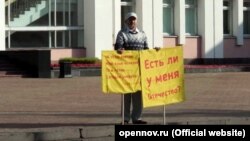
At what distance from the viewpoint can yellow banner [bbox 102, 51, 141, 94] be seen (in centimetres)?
1207

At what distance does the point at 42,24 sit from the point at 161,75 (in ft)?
77.8

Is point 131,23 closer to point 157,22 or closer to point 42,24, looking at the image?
point 42,24

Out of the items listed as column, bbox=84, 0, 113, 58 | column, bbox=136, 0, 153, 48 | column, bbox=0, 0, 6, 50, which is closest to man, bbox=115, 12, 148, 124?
column, bbox=0, 0, 6, 50

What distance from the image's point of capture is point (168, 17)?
39.2 m

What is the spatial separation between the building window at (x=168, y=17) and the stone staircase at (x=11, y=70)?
443 inches

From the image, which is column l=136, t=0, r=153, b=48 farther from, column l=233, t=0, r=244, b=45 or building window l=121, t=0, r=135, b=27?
column l=233, t=0, r=244, b=45

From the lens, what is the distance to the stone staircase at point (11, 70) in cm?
2954

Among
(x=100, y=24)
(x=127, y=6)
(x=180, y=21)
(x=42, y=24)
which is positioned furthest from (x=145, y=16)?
(x=42, y=24)

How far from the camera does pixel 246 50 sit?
41438mm

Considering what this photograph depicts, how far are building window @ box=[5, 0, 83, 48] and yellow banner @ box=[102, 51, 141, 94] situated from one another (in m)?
22.8

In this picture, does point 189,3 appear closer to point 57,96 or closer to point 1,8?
point 1,8

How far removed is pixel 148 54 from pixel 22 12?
926 inches

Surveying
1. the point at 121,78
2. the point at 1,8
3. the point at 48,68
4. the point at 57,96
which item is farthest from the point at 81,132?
the point at 1,8

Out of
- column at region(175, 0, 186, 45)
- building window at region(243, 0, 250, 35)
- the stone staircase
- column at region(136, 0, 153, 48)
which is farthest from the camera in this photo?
building window at region(243, 0, 250, 35)
